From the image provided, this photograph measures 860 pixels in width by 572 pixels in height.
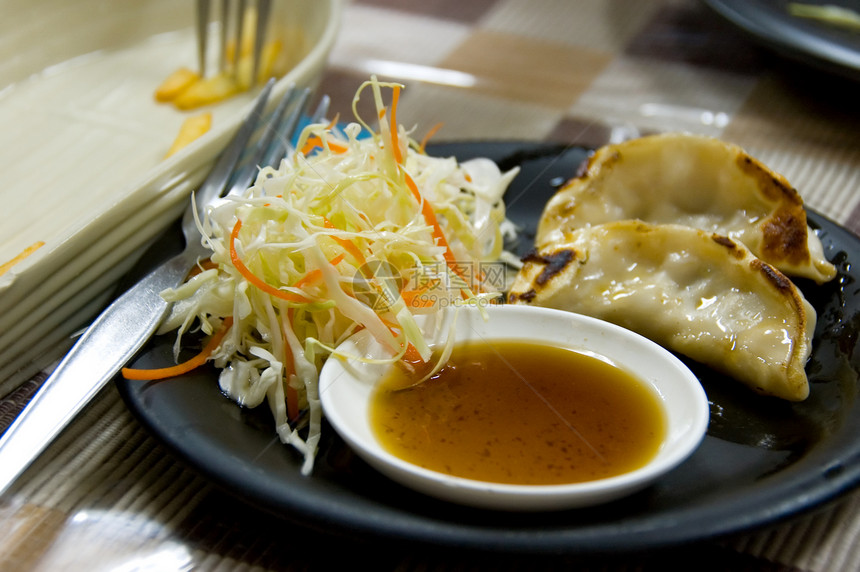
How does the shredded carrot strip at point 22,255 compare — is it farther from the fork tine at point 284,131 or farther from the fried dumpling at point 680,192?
the fried dumpling at point 680,192

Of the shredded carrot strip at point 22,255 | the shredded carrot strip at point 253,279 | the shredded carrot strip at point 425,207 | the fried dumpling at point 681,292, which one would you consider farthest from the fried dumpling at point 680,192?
the shredded carrot strip at point 22,255

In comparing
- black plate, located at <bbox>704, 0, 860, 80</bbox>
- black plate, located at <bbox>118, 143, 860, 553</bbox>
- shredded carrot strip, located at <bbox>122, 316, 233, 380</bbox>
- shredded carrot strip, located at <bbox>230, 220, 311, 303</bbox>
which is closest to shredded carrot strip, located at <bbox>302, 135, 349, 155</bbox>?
shredded carrot strip, located at <bbox>230, 220, 311, 303</bbox>

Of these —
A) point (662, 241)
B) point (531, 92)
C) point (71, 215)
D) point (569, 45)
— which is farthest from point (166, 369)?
point (569, 45)

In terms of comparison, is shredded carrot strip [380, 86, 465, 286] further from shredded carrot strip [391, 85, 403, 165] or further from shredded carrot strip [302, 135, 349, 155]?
shredded carrot strip [302, 135, 349, 155]

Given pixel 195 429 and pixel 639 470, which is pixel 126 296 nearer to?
pixel 195 429

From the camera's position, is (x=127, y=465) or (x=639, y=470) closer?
(x=639, y=470)

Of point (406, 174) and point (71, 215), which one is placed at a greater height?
point (406, 174)

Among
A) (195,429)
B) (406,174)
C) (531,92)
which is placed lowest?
(531,92)
